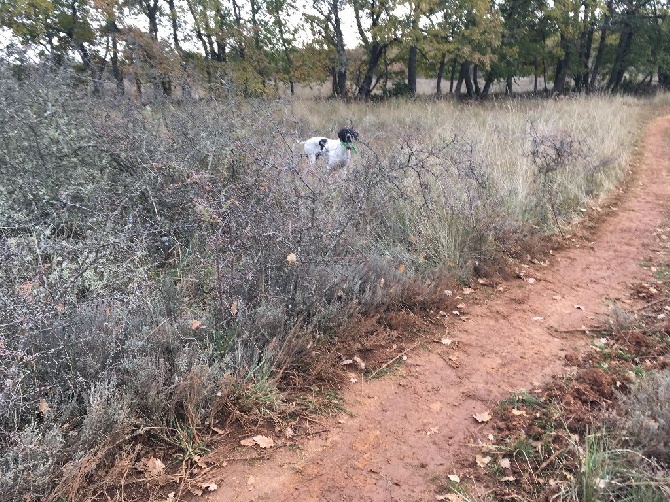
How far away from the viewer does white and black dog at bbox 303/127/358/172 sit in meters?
5.76

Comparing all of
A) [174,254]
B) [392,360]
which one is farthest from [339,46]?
[392,360]

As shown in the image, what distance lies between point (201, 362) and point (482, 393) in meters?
1.79

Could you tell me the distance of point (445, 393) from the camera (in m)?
2.89

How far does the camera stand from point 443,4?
52.6 feet

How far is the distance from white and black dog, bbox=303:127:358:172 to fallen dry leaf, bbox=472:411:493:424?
12.0ft

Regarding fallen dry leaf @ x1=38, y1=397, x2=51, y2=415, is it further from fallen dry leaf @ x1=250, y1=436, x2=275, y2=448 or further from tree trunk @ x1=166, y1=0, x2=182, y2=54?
tree trunk @ x1=166, y1=0, x2=182, y2=54

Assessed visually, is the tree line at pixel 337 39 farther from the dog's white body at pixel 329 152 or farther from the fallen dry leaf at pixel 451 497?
the fallen dry leaf at pixel 451 497

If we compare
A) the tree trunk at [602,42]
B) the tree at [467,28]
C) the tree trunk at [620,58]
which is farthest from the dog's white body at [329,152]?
the tree trunk at [620,58]

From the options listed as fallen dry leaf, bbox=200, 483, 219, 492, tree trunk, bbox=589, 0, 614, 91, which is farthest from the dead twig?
tree trunk, bbox=589, 0, 614, 91

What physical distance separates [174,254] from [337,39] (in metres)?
14.4

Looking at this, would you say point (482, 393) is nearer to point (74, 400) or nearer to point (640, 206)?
point (74, 400)

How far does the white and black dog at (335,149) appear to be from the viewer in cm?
576

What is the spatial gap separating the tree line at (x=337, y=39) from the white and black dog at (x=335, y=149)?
6.17 feet

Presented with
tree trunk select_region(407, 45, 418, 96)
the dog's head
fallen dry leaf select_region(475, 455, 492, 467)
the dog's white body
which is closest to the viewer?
fallen dry leaf select_region(475, 455, 492, 467)
